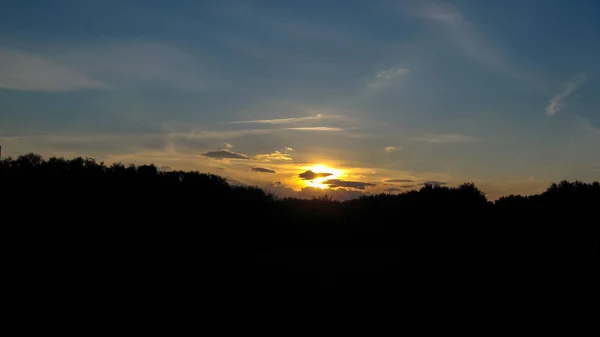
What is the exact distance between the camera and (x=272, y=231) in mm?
36875

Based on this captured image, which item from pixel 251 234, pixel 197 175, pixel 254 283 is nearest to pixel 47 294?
pixel 254 283

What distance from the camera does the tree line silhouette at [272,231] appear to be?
22.8 meters

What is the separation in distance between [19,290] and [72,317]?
10.2ft

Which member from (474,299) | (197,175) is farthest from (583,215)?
(197,175)

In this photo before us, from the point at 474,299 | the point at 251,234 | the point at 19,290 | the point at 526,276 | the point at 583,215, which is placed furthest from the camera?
the point at 583,215

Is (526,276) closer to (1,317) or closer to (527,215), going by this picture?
(527,215)

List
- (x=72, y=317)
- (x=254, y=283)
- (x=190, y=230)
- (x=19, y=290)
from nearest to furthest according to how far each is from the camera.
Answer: (x=72, y=317), (x=19, y=290), (x=254, y=283), (x=190, y=230)

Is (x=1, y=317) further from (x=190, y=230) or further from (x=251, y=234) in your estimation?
(x=251, y=234)

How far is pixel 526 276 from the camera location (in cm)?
2464

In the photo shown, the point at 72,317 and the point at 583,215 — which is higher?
the point at 583,215

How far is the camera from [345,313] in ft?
56.4

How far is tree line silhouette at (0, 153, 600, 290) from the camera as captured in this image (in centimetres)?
2281

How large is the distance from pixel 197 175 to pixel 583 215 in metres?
31.6

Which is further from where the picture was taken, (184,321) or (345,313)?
(345,313)
